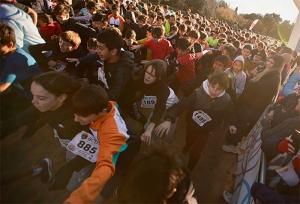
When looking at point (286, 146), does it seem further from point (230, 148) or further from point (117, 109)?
point (230, 148)

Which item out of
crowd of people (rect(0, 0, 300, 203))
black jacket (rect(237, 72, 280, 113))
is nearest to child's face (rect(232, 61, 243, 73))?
crowd of people (rect(0, 0, 300, 203))

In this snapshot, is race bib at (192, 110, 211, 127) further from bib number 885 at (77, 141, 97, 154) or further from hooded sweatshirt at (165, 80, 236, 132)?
bib number 885 at (77, 141, 97, 154)

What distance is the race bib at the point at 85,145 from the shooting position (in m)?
1.92

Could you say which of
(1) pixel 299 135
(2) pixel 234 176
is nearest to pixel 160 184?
(1) pixel 299 135

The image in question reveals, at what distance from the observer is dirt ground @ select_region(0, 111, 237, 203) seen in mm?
2637

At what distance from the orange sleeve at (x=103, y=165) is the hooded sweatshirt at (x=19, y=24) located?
2101 millimetres

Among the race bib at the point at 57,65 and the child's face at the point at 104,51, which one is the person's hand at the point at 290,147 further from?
the race bib at the point at 57,65

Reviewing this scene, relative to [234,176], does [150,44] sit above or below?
above

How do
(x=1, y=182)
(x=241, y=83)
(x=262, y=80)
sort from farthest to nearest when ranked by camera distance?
(x=241, y=83) → (x=262, y=80) → (x=1, y=182)

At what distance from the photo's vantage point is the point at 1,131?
6.49ft

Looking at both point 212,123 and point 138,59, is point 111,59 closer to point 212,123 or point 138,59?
point 212,123

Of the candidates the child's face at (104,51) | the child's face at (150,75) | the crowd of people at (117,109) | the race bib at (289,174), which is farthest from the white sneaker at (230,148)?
the child's face at (104,51)

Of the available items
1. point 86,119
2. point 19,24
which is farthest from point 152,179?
point 19,24

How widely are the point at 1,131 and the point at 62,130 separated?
573 mm
